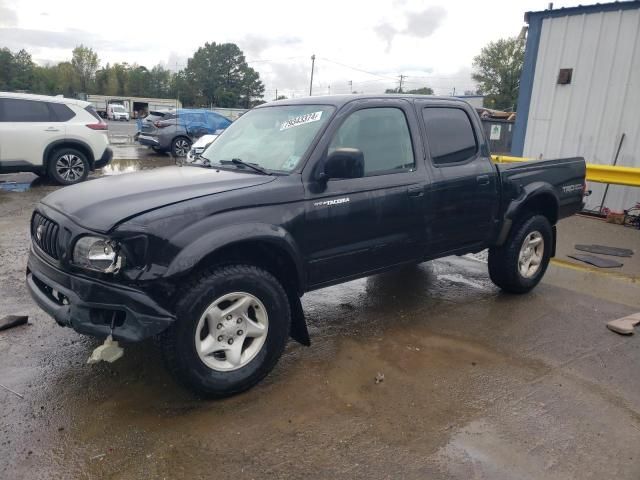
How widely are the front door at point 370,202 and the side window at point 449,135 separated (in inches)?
8.2

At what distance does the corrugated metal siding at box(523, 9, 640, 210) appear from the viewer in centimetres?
872

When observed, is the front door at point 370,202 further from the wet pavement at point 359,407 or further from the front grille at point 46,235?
the front grille at point 46,235

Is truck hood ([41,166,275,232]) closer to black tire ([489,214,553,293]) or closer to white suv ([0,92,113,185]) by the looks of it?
black tire ([489,214,553,293])

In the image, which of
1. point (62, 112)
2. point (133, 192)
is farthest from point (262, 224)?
point (62, 112)

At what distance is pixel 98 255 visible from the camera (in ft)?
9.16

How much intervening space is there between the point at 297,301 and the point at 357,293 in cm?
183

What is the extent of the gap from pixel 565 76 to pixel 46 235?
31.1 ft

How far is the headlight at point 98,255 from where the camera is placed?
9.04 feet

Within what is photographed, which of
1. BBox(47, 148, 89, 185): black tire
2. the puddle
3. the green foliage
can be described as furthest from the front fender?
the green foliage

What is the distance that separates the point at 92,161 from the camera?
10766mm

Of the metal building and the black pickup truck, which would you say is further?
the metal building

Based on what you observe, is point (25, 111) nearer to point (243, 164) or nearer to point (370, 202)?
point (243, 164)

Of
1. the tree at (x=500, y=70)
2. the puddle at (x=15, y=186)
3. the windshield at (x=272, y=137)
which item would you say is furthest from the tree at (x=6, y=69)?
the windshield at (x=272, y=137)

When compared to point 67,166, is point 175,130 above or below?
above
